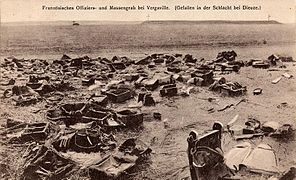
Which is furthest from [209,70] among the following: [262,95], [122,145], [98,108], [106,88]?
[122,145]

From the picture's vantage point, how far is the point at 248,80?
142 inches

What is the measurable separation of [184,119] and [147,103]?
38 cm

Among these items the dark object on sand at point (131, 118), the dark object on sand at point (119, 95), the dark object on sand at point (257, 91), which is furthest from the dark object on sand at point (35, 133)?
the dark object on sand at point (257, 91)

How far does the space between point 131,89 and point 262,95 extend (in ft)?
3.51

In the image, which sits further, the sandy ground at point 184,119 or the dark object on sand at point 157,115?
the dark object on sand at point 157,115

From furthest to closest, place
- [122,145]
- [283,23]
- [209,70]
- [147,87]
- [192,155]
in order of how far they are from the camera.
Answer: [209,70] < [147,87] < [283,23] < [122,145] < [192,155]

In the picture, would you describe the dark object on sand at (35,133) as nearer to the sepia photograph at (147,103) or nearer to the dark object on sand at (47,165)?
the sepia photograph at (147,103)

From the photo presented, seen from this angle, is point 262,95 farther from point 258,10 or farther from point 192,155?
point 192,155

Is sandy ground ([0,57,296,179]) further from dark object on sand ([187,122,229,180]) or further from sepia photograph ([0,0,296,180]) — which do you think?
dark object on sand ([187,122,229,180])

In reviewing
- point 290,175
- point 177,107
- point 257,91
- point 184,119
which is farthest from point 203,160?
point 257,91

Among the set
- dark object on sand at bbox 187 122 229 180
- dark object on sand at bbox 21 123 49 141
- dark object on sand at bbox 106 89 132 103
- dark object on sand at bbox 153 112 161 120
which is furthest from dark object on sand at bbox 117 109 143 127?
dark object on sand at bbox 187 122 229 180

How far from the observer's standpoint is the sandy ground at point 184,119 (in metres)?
2.29

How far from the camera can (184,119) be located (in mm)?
2863

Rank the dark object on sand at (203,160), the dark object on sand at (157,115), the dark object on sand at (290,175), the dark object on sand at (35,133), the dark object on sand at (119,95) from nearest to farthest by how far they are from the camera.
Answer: the dark object on sand at (203,160), the dark object on sand at (290,175), the dark object on sand at (35,133), the dark object on sand at (157,115), the dark object on sand at (119,95)
